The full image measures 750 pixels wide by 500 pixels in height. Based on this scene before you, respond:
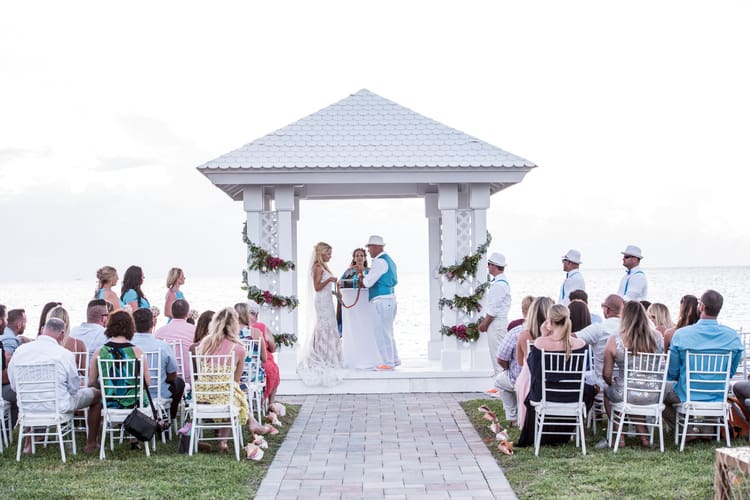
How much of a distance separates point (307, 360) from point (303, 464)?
16.7 feet

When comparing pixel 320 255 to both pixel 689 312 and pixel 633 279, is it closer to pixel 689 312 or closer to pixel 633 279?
pixel 633 279

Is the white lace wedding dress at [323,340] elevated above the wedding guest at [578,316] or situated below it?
below

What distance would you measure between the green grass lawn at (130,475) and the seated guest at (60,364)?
456mm

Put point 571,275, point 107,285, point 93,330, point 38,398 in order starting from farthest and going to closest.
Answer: point 571,275 → point 107,285 → point 93,330 → point 38,398

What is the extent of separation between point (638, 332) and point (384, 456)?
2.50 meters

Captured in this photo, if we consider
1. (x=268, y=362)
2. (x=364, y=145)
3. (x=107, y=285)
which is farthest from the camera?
(x=364, y=145)

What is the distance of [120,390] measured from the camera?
8.64 m

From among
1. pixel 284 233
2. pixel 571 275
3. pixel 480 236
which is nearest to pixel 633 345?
pixel 571 275

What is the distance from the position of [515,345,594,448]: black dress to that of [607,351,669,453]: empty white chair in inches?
15.5

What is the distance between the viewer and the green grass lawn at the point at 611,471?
6965 millimetres

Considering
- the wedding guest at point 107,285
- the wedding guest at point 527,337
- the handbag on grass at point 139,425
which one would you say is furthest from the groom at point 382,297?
the handbag on grass at point 139,425

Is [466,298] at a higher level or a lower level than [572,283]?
lower

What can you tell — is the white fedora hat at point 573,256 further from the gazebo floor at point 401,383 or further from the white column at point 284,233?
the white column at point 284,233

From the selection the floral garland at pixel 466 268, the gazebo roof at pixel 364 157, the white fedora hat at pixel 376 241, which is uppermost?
the gazebo roof at pixel 364 157
